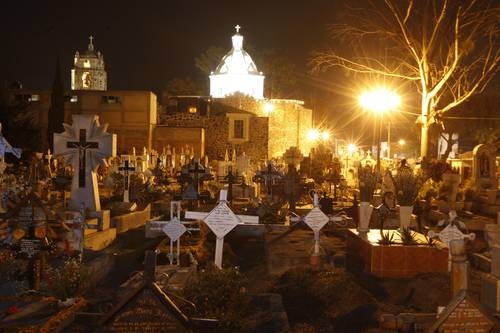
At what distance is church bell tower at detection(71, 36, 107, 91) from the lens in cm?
9088

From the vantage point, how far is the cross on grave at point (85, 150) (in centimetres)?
1352

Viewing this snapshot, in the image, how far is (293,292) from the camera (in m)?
8.40

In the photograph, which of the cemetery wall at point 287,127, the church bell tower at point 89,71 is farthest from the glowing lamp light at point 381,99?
the church bell tower at point 89,71

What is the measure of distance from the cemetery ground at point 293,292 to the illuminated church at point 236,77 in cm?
4166

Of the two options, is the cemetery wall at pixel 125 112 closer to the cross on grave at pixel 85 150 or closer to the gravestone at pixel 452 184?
the gravestone at pixel 452 184

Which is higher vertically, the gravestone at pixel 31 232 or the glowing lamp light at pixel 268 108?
the glowing lamp light at pixel 268 108

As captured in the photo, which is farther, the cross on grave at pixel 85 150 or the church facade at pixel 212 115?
the church facade at pixel 212 115

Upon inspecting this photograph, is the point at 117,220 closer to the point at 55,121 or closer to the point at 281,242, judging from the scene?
the point at 281,242

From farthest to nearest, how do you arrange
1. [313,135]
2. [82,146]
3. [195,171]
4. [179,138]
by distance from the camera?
1. [313,135]
2. [179,138]
3. [195,171]
4. [82,146]

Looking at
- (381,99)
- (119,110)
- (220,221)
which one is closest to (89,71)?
(119,110)

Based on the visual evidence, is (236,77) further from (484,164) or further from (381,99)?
(484,164)

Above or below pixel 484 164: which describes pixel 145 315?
below

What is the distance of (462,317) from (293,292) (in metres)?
3.48

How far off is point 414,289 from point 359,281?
790mm
